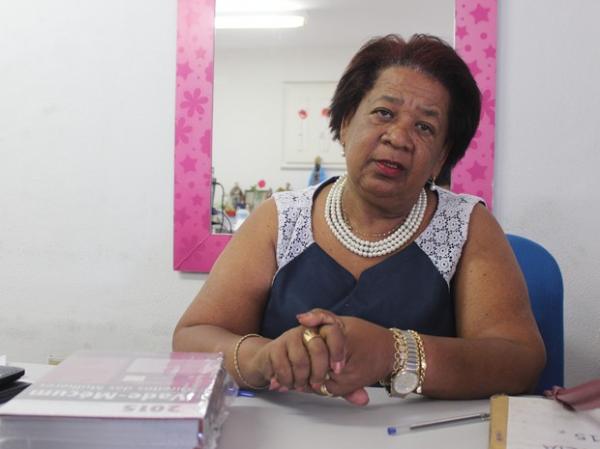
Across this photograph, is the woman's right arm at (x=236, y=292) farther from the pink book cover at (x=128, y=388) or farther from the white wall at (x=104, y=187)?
the white wall at (x=104, y=187)

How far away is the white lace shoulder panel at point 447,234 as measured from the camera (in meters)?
1.12

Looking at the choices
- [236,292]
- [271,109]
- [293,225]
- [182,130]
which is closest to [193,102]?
[182,130]

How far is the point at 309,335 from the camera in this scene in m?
0.76

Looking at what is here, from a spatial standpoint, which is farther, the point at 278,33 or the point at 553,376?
the point at 278,33

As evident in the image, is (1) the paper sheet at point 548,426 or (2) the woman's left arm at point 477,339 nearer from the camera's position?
(1) the paper sheet at point 548,426

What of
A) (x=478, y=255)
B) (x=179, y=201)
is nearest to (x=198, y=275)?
(x=179, y=201)

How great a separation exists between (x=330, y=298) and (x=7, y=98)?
147cm

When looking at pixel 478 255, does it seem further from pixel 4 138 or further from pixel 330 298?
pixel 4 138

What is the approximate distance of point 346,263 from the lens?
114 centimetres

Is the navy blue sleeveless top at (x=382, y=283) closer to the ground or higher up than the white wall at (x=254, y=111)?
closer to the ground

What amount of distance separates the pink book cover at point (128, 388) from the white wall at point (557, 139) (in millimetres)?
1262

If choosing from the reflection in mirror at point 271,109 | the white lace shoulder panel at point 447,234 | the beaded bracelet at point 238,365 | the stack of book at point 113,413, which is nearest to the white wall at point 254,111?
the reflection in mirror at point 271,109

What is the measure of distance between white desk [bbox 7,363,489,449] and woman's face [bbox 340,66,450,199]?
418mm

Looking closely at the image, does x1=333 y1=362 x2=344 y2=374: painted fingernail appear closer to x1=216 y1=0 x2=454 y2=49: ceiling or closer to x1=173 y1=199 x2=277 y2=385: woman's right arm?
x1=173 y1=199 x2=277 y2=385: woman's right arm
